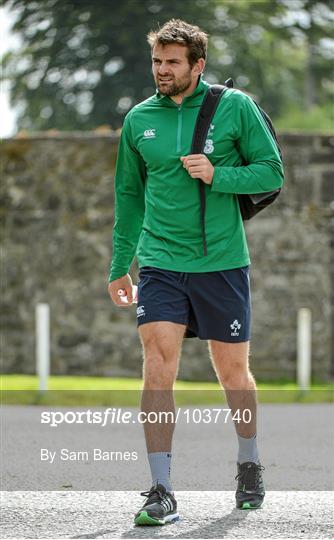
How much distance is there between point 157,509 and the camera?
492 cm

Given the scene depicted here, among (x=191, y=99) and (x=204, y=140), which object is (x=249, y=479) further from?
(x=191, y=99)

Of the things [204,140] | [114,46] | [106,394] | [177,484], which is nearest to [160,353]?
[204,140]

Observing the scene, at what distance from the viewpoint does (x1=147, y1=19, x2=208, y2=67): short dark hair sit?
521 cm

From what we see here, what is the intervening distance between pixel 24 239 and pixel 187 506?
28.7 feet

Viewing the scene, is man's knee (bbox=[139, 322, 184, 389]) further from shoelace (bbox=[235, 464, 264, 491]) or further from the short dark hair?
the short dark hair

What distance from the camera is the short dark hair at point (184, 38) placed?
17.1 ft

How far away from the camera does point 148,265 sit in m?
5.29

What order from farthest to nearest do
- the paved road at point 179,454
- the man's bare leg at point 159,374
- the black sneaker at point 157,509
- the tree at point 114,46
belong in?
→ the tree at point 114,46 < the paved road at point 179,454 < the man's bare leg at point 159,374 < the black sneaker at point 157,509

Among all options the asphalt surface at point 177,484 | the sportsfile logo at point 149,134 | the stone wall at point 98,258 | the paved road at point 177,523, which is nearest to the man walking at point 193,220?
the sportsfile logo at point 149,134

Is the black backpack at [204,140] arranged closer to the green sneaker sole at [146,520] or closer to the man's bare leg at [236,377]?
the man's bare leg at [236,377]

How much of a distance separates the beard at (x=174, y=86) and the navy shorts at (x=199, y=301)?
0.70m

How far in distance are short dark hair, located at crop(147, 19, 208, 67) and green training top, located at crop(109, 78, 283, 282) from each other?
0.13 meters

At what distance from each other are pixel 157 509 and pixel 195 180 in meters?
1.29

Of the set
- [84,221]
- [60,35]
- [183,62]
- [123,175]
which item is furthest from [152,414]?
[60,35]
